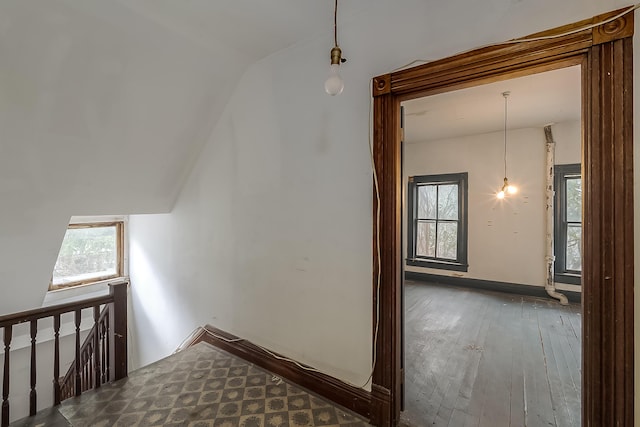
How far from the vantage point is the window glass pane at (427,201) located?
5.51 metres

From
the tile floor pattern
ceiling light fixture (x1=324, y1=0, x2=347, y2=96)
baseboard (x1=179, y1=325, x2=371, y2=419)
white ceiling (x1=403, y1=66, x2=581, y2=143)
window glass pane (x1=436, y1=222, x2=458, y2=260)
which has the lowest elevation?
the tile floor pattern

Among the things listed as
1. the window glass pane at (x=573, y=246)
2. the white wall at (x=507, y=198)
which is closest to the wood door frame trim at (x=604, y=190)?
the white wall at (x=507, y=198)

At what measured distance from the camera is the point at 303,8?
180 cm

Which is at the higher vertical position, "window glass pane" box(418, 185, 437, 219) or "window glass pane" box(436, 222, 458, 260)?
"window glass pane" box(418, 185, 437, 219)

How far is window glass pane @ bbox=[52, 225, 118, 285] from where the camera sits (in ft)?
13.4

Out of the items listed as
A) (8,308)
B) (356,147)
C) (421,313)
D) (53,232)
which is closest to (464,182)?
(421,313)

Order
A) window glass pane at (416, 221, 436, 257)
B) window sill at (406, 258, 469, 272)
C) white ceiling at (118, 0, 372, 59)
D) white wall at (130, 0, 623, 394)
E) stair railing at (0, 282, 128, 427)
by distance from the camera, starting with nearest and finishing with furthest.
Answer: white wall at (130, 0, 623, 394), white ceiling at (118, 0, 372, 59), stair railing at (0, 282, 128, 427), window sill at (406, 258, 469, 272), window glass pane at (416, 221, 436, 257)

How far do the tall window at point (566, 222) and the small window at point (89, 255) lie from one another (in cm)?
663

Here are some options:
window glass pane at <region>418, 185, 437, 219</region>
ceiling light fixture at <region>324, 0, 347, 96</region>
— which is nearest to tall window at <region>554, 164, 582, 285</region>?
window glass pane at <region>418, 185, 437, 219</region>

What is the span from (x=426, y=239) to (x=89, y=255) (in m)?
5.65

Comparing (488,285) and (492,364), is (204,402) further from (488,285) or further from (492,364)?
(488,285)

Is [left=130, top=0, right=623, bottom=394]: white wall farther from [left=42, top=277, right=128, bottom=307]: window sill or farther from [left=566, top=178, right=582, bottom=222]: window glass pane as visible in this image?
[left=566, top=178, right=582, bottom=222]: window glass pane

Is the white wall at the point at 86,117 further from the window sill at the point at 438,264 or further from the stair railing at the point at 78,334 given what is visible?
the window sill at the point at 438,264

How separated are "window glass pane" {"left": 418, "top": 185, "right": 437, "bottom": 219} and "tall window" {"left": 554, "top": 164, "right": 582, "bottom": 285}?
180 cm
